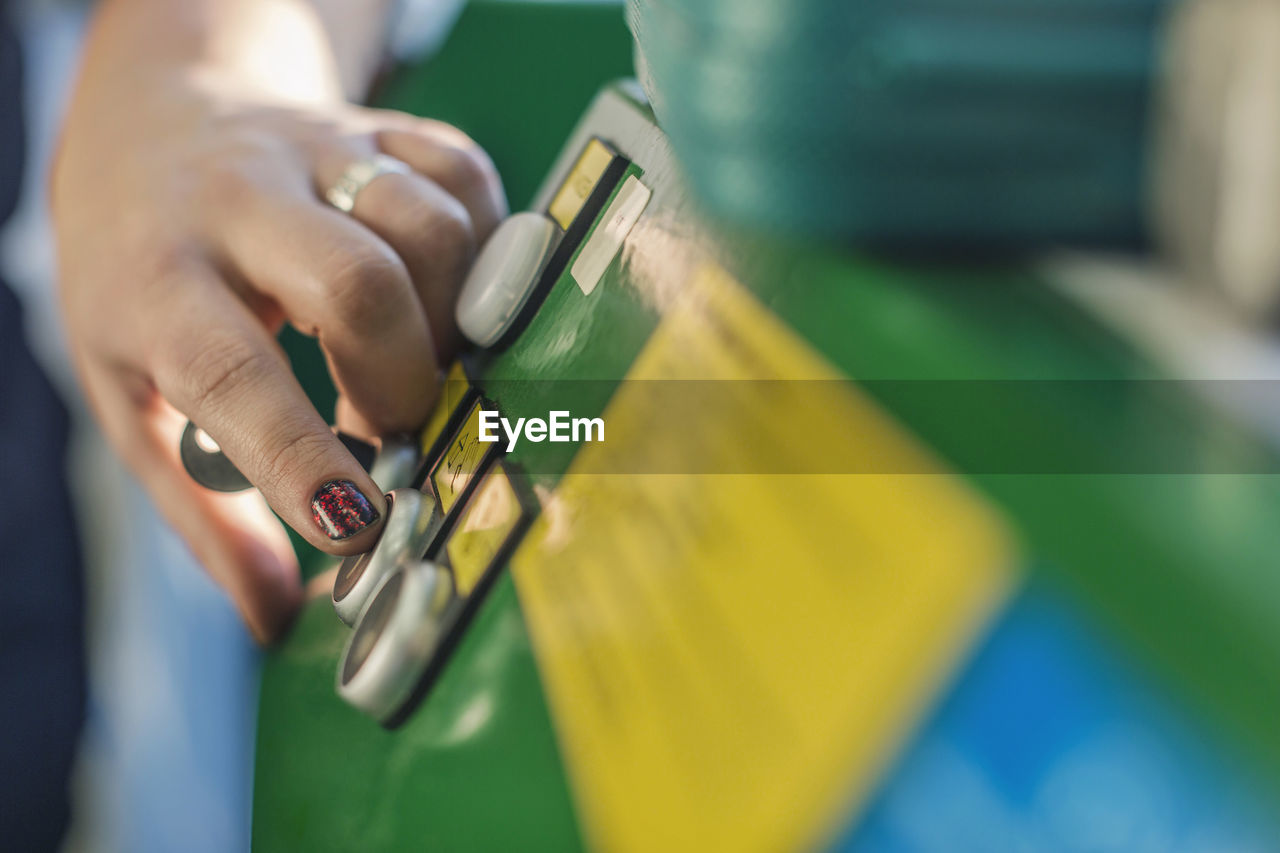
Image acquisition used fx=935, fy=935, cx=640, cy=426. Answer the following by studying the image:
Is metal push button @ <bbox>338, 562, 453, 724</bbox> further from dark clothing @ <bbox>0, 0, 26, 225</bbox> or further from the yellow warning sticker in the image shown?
dark clothing @ <bbox>0, 0, 26, 225</bbox>

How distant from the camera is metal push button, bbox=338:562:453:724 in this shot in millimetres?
307

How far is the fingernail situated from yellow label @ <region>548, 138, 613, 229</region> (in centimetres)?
13

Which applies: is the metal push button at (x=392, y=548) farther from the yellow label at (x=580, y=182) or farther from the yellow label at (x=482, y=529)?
the yellow label at (x=580, y=182)

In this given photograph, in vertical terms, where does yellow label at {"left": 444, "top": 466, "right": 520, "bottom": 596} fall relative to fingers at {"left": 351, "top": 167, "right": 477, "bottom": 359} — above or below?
below

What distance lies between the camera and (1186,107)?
0.53 feet

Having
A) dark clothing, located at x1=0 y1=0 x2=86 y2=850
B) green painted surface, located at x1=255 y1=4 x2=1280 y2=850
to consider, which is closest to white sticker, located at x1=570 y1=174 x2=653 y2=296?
green painted surface, located at x1=255 y1=4 x2=1280 y2=850

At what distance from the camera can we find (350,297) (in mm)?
380

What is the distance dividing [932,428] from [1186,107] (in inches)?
2.8

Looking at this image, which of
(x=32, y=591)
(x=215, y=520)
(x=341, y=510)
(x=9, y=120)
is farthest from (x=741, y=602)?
(x=9, y=120)

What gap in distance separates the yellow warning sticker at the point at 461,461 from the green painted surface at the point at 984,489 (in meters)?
0.02

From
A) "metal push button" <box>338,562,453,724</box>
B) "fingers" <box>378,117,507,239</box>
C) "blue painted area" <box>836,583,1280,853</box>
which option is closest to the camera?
"blue painted area" <box>836,583,1280,853</box>

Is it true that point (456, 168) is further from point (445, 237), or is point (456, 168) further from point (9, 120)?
point (9, 120)

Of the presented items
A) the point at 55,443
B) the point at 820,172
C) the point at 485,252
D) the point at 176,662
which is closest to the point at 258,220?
the point at 485,252

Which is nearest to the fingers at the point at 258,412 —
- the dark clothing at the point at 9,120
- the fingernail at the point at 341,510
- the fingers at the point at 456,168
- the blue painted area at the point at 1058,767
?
the fingernail at the point at 341,510
